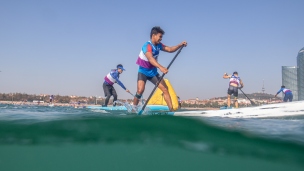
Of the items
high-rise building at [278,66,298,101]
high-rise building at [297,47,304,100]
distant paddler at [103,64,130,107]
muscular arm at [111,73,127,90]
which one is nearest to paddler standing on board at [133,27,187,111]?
muscular arm at [111,73,127,90]

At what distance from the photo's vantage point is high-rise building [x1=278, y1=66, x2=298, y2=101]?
66.1ft

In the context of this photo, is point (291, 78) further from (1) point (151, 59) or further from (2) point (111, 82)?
(1) point (151, 59)

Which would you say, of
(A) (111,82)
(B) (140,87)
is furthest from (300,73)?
(B) (140,87)

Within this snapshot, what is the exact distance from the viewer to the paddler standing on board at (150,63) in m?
5.91

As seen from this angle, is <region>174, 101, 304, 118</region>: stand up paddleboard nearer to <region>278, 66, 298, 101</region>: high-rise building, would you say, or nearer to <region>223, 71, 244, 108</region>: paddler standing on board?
<region>223, 71, 244, 108</region>: paddler standing on board

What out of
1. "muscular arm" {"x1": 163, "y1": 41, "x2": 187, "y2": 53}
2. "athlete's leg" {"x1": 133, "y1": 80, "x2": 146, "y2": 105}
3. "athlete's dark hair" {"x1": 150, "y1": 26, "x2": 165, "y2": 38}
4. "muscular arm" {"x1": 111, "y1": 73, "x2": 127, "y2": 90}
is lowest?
"athlete's leg" {"x1": 133, "y1": 80, "x2": 146, "y2": 105}

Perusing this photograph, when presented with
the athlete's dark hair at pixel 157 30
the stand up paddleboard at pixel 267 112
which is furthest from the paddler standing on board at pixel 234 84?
the stand up paddleboard at pixel 267 112

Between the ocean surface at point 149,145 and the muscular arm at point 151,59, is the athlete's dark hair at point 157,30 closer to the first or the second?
the muscular arm at point 151,59

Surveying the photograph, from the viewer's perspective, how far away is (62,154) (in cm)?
375

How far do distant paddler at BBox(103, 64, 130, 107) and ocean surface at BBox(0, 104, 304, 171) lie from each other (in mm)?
6538

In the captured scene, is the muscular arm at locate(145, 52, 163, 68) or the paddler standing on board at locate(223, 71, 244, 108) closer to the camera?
the muscular arm at locate(145, 52, 163, 68)

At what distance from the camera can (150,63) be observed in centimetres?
604

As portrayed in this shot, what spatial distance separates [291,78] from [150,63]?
1730 cm

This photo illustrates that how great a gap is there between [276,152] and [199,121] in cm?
94
